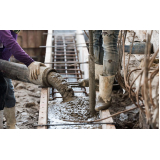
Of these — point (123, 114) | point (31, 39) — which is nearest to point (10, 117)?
point (123, 114)

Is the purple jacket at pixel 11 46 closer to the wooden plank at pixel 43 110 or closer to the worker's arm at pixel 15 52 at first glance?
the worker's arm at pixel 15 52

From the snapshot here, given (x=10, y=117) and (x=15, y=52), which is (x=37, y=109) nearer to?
(x=10, y=117)

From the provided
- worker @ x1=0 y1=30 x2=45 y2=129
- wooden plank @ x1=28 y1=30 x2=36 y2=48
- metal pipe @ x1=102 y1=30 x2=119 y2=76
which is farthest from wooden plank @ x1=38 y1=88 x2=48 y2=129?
wooden plank @ x1=28 y1=30 x2=36 y2=48

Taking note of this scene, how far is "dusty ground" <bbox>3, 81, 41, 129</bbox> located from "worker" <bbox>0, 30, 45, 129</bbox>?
281 millimetres

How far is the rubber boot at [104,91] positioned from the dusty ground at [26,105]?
1209 millimetres

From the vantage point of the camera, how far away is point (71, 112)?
9.38 ft

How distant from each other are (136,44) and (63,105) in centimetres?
131

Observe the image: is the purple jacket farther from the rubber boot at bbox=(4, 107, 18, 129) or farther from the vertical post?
the vertical post

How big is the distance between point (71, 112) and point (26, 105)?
1275mm

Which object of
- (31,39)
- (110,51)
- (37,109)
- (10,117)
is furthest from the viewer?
(31,39)

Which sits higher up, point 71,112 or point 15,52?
point 15,52

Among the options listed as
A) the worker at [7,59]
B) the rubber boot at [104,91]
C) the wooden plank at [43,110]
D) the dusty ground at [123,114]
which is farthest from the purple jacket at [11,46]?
the dusty ground at [123,114]

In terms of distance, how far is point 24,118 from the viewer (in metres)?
3.46

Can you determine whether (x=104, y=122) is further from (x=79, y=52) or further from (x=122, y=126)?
(x=79, y=52)
